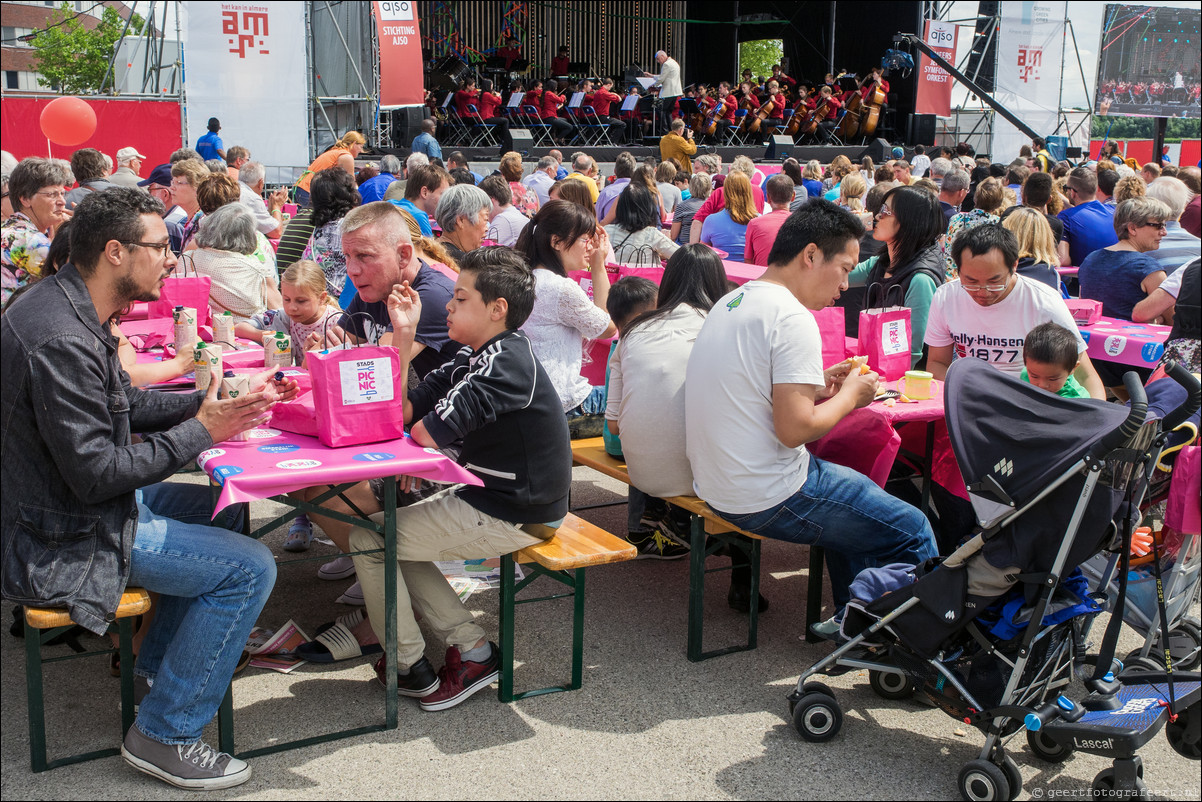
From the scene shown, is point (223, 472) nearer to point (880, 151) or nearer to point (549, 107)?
point (549, 107)

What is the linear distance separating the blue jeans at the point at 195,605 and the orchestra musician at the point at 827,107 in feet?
66.4

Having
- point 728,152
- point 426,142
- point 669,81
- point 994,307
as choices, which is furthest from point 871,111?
point 994,307

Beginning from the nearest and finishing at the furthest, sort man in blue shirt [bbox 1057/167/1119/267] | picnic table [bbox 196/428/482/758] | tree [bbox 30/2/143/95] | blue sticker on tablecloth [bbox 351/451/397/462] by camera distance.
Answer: picnic table [bbox 196/428/482/758] → blue sticker on tablecloth [bbox 351/451/397/462] → man in blue shirt [bbox 1057/167/1119/267] → tree [bbox 30/2/143/95]

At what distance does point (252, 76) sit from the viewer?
40.2 ft

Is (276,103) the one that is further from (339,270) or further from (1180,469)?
(1180,469)

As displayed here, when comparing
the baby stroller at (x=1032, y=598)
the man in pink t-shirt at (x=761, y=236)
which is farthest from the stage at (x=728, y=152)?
the baby stroller at (x=1032, y=598)

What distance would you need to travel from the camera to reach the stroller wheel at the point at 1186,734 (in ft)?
8.31

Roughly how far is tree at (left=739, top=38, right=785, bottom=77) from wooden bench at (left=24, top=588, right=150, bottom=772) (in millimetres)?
35170

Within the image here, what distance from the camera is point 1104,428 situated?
2.45 metres

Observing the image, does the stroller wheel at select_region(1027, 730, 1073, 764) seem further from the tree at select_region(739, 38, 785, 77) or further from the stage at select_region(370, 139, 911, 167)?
the tree at select_region(739, 38, 785, 77)

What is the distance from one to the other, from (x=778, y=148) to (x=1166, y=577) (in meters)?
17.2

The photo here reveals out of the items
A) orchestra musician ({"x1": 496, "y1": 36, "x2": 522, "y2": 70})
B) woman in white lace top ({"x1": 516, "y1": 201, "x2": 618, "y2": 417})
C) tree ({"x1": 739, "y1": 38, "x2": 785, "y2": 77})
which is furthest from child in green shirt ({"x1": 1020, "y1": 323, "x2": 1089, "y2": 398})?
tree ({"x1": 739, "y1": 38, "x2": 785, "y2": 77})

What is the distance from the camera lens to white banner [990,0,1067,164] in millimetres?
19109

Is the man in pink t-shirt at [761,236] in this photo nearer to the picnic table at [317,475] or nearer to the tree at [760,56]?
the picnic table at [317,475]
